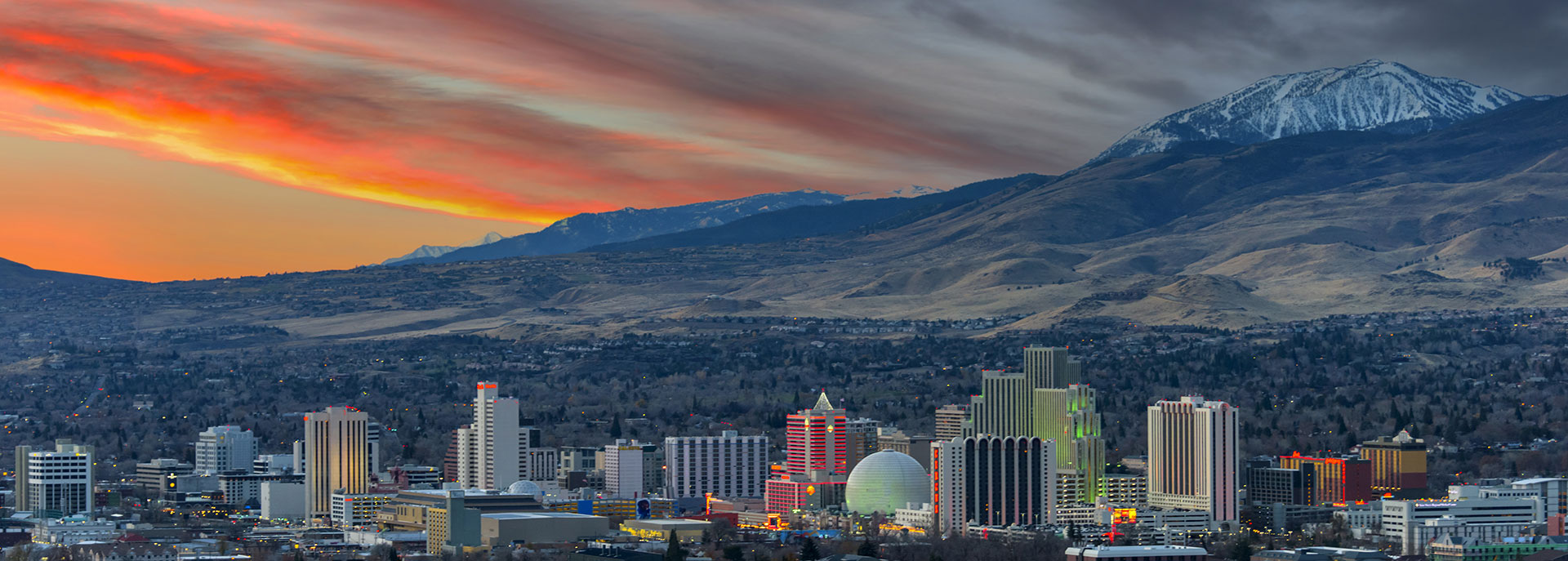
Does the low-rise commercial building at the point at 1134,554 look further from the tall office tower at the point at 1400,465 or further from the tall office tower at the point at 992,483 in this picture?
the tall office tower at the point at 1400,465

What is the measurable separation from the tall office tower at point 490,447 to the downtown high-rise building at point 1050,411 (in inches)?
1203

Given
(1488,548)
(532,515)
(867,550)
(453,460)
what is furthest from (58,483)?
(1488,548)

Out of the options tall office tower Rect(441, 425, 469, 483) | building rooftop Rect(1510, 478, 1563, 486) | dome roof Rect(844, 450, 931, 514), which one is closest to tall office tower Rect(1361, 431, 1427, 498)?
building rooftop Rect(1510, 478, 1563, 486)

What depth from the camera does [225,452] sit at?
182000 millimetres

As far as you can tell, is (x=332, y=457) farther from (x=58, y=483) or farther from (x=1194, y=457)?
(x=1194, y=457)

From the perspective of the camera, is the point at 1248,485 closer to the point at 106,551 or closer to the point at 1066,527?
the point at 1066,527

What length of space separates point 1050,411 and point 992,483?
30640mm

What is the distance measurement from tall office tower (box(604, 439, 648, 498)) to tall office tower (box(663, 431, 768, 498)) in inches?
73.7

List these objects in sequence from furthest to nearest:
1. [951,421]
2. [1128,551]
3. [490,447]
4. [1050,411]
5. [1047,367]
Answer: [951,421] < [1047,367] < [1050,411] < [490,447] < [1128,551]

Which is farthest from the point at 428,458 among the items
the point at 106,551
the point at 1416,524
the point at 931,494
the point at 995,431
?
the point at 1416,524

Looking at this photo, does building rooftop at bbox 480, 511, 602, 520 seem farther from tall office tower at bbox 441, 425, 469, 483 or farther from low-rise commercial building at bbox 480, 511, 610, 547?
tall office tower at bbox 441, 425, 469, 483

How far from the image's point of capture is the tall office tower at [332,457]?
151 metres

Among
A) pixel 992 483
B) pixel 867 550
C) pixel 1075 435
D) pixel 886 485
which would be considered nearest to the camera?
pixel 867 550

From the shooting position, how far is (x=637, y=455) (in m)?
164
